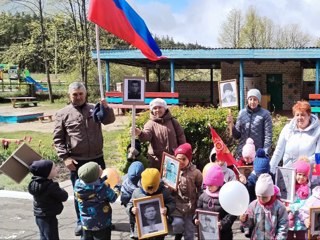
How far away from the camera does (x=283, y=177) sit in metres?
4.14

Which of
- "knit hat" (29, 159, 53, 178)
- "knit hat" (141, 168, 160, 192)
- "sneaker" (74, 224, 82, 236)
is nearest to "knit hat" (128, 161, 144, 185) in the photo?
"knit hat" (141, 168, 160, 192)

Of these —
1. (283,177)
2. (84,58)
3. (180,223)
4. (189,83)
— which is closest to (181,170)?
(180,223)

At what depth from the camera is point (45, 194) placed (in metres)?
4.05

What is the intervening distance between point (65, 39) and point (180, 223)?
3516cm

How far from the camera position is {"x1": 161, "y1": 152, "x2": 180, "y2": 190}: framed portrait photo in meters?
4.32

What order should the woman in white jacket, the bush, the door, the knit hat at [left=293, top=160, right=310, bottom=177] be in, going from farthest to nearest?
the door < the bush < the woman in white jacket < the knit hat at [left=293, top=160, right=310, bottom=177]

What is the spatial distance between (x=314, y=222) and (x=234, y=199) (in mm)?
790

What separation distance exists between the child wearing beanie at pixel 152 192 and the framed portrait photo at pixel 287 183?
111 cm

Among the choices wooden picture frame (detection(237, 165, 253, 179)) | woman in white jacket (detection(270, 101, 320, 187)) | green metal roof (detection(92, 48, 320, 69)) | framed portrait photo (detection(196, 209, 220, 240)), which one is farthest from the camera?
green metal roof (detection(92, 48, 320, 69))

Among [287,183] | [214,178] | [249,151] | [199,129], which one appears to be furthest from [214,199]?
[199,129]

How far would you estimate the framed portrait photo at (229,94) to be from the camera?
5.75 m

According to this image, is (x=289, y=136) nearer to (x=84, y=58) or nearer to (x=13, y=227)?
(x=13, y=227)

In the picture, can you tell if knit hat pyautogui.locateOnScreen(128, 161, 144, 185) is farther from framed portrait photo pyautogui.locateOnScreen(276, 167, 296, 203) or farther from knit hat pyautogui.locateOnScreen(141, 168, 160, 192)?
framed portrait photo pyautogui.locateOnScreen(276, 167, 296, 203)

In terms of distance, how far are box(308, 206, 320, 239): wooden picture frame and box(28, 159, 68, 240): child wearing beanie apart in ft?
7.82
